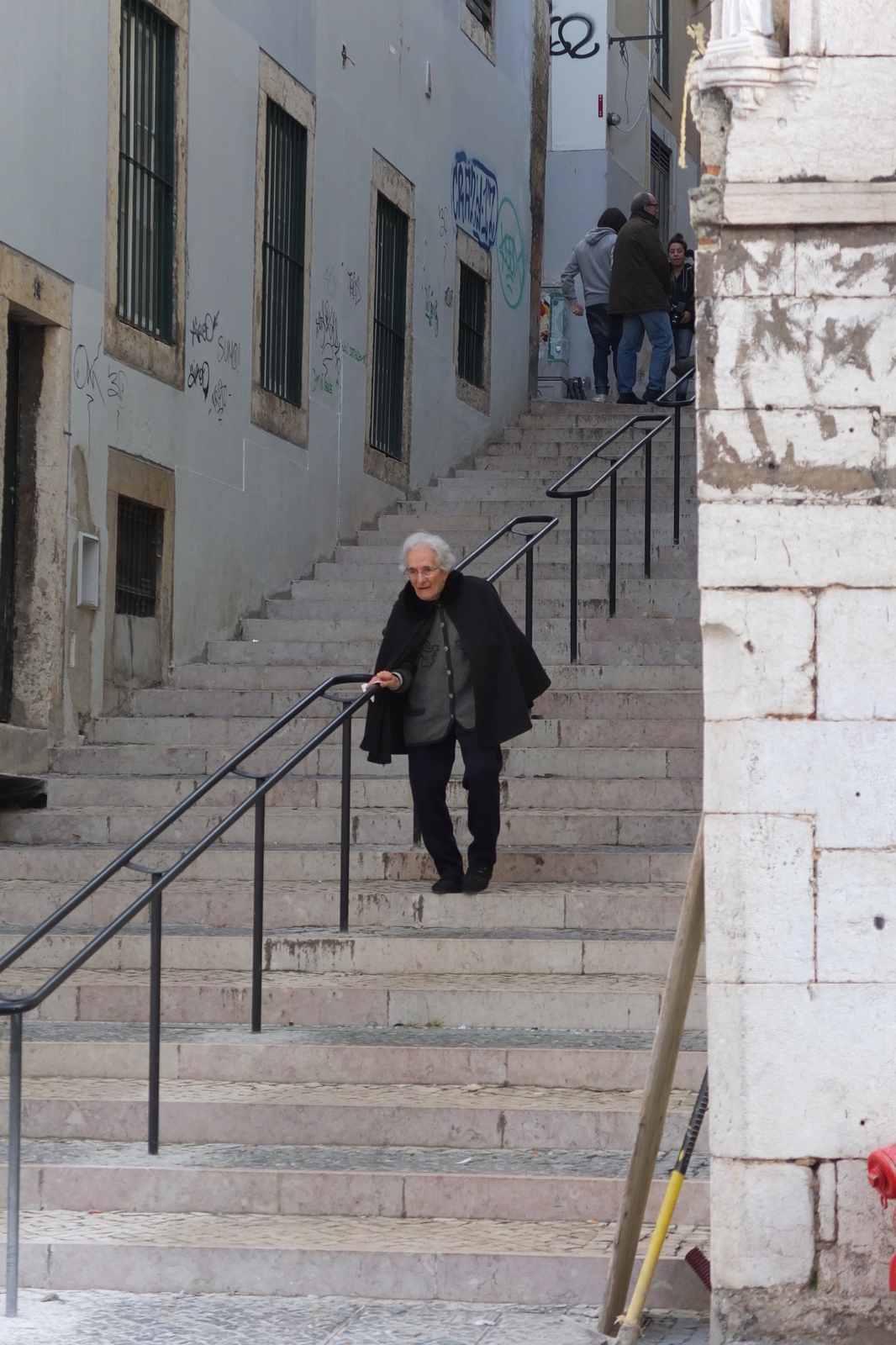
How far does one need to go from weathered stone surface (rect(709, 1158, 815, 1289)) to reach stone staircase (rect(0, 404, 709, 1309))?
1.29ft

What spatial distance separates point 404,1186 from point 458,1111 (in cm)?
42

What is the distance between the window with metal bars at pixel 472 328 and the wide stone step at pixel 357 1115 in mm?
11076

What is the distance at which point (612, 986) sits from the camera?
7.05 meters

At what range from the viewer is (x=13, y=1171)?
5.32 metres

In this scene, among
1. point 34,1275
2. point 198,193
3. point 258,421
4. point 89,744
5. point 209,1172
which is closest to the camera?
point 34,1275

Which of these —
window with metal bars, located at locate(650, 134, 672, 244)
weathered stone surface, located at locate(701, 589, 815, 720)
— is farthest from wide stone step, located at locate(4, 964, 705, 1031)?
window with metal bars, located at locate(650, 134, 672, 244)

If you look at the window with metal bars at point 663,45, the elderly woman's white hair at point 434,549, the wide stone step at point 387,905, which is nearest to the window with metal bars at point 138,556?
the wide stone step at point 387,905

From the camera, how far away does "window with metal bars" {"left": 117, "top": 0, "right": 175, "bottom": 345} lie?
10812 mm

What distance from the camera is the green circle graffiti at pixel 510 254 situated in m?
17.8

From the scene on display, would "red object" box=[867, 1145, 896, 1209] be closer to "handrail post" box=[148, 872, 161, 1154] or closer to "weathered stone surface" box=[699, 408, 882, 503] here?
"weathered stone surface" box=[699, 408, 882, 503]

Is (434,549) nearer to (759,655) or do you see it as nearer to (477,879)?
(477,879)

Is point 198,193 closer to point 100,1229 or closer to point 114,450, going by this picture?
point 114,450

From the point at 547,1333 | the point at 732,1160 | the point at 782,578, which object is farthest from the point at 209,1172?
the point at 782,578

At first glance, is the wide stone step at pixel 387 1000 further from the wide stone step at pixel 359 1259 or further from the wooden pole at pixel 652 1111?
the wooden pole at pixel 652 1111
